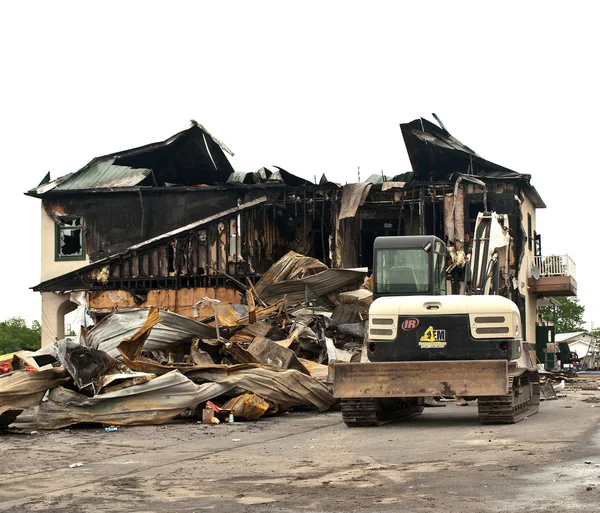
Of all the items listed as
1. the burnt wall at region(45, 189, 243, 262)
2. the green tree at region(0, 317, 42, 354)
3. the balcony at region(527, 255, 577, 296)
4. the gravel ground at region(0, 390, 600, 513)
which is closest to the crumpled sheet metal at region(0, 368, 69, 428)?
the gravel ground at region(0, 390, 600, 513)

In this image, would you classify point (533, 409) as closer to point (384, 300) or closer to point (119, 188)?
point (384, 300)

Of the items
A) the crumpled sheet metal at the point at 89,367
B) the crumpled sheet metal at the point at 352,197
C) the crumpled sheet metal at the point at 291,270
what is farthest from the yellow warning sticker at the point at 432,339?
the crumpled sheet metal at the point at 352,197

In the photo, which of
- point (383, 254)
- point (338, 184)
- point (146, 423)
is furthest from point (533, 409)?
point (338, 184)

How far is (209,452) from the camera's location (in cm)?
1188

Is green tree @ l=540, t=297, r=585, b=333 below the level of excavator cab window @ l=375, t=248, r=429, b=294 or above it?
below

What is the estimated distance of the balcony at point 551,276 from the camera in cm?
4091

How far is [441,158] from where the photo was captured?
38594mm

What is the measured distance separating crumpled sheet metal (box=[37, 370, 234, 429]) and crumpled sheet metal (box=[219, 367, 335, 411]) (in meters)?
1.06

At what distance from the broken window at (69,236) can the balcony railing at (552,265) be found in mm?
18859

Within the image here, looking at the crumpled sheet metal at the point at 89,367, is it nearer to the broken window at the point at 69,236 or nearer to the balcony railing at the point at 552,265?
the broken window at the point at 69,236

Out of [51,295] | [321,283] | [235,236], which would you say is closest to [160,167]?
[235,236]

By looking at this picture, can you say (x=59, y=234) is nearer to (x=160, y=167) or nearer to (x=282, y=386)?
(x=160, y=167)

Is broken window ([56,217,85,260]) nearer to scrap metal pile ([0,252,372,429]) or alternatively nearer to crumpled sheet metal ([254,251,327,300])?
crumpled sheet metal ([254,251,327,300])

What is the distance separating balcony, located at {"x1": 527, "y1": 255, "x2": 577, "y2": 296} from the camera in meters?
40.9
